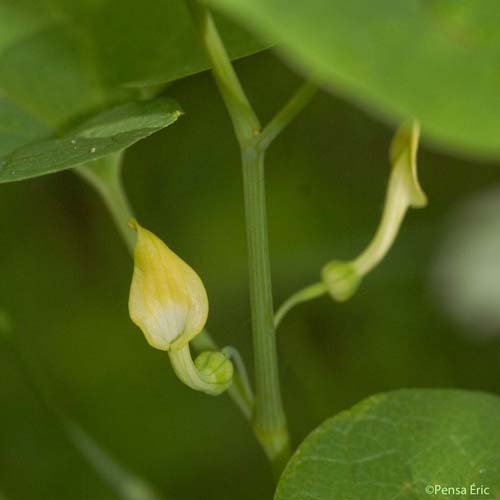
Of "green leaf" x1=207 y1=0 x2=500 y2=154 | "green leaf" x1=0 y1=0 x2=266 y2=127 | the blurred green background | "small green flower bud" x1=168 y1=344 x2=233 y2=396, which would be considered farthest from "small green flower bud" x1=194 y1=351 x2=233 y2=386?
the blurred green background

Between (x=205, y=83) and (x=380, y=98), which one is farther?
(x=205, y=83)

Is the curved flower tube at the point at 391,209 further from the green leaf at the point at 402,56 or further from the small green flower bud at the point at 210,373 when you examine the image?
the green leaf at the point at 402,56

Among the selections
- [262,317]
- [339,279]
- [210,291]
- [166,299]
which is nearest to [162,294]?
[166,299]

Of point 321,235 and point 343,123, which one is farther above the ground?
point 343,123

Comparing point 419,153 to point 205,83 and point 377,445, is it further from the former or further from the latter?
point 377,445

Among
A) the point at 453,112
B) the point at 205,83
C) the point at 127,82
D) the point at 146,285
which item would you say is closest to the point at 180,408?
the point at 205,83

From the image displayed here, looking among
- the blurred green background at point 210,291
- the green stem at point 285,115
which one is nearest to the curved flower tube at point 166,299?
the green stem at point 285,115
